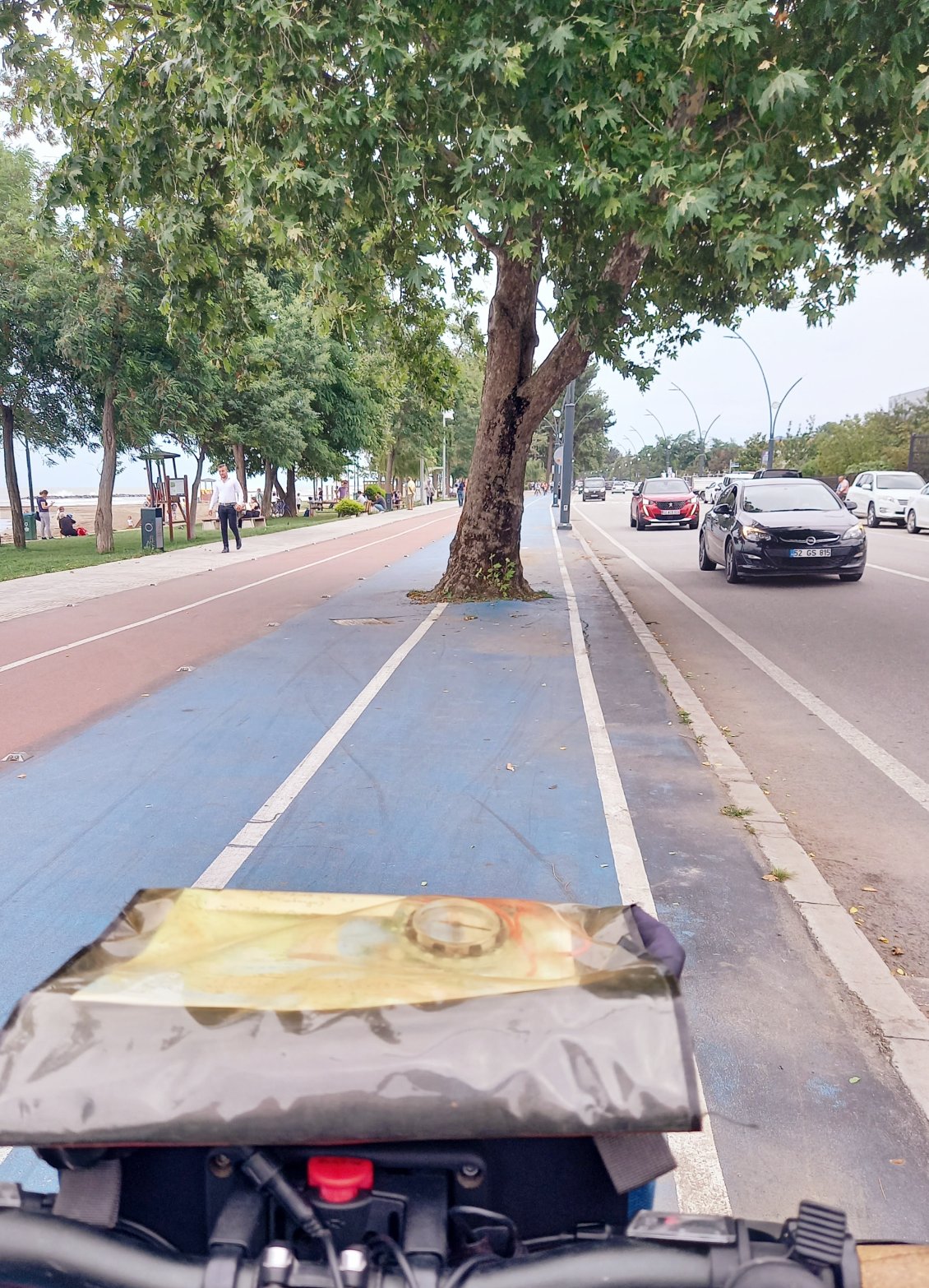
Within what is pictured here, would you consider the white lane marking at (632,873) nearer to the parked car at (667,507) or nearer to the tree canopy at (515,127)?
the tree canopy at (515,127)

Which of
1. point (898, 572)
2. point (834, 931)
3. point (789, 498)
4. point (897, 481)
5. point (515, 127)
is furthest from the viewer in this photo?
point (897, 481)

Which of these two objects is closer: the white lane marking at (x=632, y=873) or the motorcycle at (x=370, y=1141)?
the motorcycle at (x=370, y=1141)

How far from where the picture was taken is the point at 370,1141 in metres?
1.46

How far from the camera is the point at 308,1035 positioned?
4.96 ft

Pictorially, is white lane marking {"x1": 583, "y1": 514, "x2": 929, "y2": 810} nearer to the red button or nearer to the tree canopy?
the tree canopy

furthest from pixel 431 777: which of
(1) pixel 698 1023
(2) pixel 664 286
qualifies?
(2) pixel 664 286

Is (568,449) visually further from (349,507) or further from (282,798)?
(282,798)

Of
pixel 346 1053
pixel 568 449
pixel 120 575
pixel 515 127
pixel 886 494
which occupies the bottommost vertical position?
pixel 120 575

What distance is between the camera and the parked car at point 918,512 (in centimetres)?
2856

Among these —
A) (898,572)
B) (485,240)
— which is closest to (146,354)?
(485,240)

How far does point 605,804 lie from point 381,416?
131 feet

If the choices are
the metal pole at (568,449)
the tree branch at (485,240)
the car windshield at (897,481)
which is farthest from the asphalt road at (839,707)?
the car windshield at (897,481)

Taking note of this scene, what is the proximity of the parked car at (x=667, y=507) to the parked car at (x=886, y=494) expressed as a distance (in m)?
Answer: 4.86

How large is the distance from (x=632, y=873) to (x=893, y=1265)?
9.81 ft
